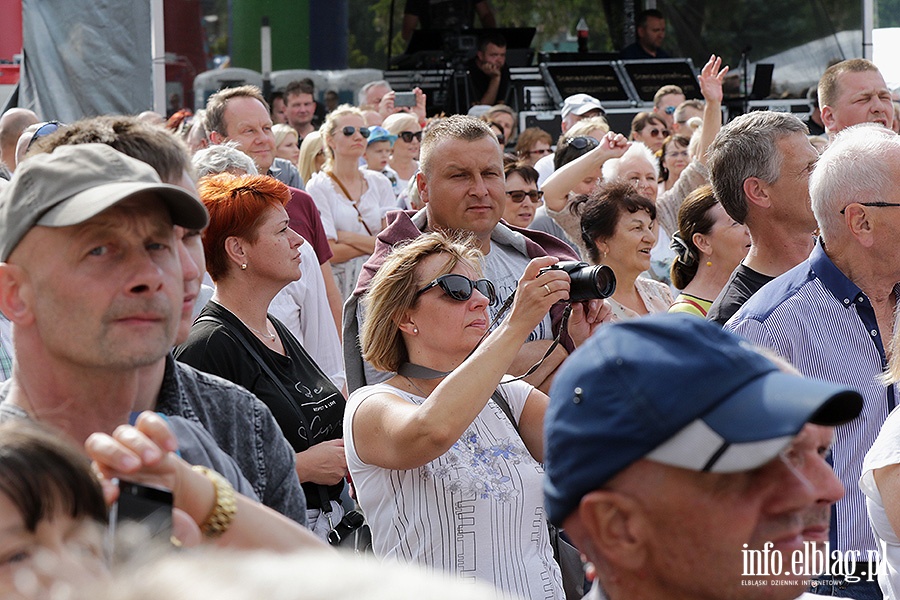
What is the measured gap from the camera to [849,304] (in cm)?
331

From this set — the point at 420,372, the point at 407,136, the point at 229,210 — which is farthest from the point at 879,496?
the point at 407,136

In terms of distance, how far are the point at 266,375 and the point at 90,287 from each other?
1.66m

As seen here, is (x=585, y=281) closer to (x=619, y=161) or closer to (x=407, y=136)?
(x=619, y=161)

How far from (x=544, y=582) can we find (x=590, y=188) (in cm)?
434

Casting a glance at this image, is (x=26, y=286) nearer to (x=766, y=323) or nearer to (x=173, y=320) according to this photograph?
(x=173, y=320)

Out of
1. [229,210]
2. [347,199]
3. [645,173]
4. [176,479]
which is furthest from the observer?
[347,199]

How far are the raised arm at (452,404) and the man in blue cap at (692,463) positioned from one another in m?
1.30

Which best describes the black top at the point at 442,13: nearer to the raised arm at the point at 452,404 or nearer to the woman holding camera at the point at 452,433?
the woman holding camera at the point at 452,433

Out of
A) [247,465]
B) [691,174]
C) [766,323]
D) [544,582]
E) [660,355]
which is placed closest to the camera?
[660,355]

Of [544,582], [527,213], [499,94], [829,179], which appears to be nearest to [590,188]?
[527,213]

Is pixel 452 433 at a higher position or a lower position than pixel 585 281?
lower

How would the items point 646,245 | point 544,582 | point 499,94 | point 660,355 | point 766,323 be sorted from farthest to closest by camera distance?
1. point 499,94
2. point 646,245
3. point 766,323
4. point 544,582
5. point 660,355

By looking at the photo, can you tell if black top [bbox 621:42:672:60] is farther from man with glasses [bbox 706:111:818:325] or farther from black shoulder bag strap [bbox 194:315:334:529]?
black shoulder bag strap [bbox 194:315:334:529]

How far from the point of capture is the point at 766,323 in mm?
3311
